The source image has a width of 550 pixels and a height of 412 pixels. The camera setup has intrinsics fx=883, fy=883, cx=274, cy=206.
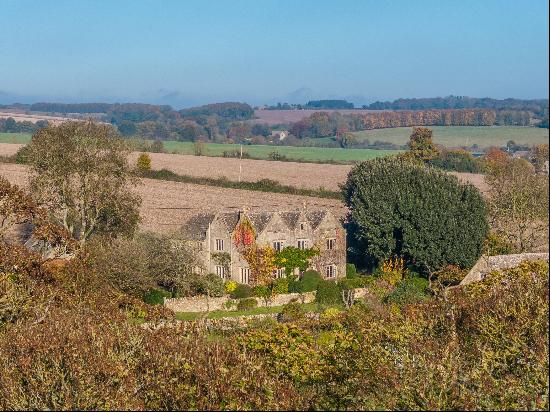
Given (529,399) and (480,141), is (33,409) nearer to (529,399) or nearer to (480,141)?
(529,399)

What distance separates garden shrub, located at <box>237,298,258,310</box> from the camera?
5150 centimetres

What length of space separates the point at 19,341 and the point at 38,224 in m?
9.24

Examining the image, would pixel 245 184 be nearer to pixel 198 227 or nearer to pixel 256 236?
pixel 198 227

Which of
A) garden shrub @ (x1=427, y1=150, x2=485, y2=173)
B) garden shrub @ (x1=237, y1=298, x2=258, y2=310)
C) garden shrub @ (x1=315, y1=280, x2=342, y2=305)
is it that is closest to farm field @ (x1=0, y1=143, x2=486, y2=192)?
garden shrub @ (x1=427, y1=150, x2=485, y2=173)

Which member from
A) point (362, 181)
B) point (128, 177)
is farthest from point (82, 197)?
point (362, 181)

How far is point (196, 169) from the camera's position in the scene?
10481 cm

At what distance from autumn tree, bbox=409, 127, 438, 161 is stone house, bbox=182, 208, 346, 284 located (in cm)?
4346

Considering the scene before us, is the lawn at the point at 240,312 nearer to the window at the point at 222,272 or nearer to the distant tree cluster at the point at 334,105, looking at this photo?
the window at the point at 222,272

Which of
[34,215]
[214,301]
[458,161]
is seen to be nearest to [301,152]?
[458,161]

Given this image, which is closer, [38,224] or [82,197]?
[38,224]

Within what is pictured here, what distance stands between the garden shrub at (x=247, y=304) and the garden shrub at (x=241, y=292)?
1.40 metres

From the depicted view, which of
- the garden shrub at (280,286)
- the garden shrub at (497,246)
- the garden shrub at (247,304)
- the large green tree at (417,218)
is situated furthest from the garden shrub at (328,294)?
the garden shrub at (497,246)

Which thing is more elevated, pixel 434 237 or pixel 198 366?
pixel 198 366

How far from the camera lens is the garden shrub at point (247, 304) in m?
51.5
